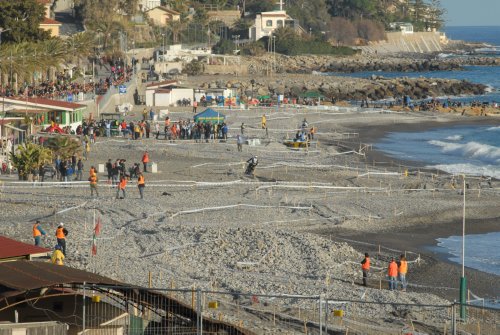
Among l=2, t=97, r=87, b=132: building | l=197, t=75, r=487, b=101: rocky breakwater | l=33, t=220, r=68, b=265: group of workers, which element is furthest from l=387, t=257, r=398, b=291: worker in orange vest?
l=197, t=75, r=487, b=101: rocky breakwater

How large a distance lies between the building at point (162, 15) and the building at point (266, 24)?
42.0 feet

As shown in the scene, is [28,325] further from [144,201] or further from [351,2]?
[351,2]

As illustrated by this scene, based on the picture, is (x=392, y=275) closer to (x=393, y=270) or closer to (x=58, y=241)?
(x=393, y=270)

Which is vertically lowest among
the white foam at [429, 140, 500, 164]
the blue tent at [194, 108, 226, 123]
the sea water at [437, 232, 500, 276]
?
the sea water at [437, 232, 500, 276]

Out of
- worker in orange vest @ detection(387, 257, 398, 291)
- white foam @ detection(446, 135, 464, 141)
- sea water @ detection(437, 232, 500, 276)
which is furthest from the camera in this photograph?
white foam @ detection(446, 135, 464, 141)

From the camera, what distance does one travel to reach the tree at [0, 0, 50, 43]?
2677 inches

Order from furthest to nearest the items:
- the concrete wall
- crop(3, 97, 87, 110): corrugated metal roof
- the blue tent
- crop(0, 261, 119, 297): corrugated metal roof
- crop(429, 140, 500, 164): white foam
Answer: the concrete wall → crop(429, 140, 500, 164): white foam → the blue tent → crop(3, 97, 87, 110): corrugated metal roof → crop(0, 261, 119, 297): corrugated metal roof

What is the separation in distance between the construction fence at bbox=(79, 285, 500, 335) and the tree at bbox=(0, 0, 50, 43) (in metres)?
50.1

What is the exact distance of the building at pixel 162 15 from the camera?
114m

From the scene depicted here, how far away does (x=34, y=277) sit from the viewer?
Result: 15930mm

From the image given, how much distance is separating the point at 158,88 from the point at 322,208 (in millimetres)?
36651

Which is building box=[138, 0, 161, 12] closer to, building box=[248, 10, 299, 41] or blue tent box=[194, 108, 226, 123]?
building box=[248, 10, 299, 41]

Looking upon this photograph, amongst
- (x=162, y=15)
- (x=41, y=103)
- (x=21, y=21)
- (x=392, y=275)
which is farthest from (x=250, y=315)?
(x=162, y=15)

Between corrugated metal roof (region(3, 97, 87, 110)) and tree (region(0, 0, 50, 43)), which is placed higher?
tree (region(0, 0, 50, 43))
